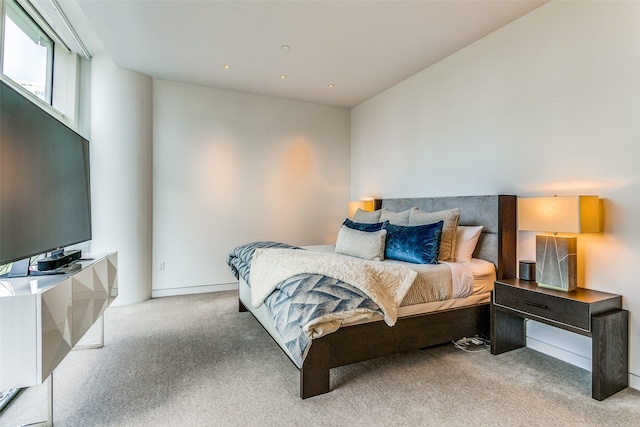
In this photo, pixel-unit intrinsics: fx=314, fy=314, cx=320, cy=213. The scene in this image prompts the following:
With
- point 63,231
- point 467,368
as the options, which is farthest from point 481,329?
point 63,231

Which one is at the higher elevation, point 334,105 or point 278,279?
point 334,105

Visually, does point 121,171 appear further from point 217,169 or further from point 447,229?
point 447,229

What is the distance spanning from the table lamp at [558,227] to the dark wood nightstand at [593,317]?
0.11 meters

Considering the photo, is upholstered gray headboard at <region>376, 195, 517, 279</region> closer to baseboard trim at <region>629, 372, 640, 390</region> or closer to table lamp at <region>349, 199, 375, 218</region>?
baseboard trim at <region>629, 372, 640, 390</region>

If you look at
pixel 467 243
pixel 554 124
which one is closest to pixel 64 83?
pixel 467 243

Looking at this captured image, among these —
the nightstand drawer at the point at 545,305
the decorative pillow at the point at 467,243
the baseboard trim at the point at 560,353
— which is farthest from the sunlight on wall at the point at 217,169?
the baseboard trim at the point at 560,353

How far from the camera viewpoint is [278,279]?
2.20m

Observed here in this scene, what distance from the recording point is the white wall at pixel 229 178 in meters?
4.20

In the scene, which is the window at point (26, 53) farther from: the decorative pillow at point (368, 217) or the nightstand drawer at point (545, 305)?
the nightstand drawer at point (545, 305)

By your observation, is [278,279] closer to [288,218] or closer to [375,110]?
[288,218]

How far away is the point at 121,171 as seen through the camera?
12.5ft

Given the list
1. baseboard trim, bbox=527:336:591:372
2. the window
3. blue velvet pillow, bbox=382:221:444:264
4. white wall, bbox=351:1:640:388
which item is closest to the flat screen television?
the window

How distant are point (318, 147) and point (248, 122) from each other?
117 centimetres

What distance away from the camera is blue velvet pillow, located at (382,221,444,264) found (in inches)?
108
